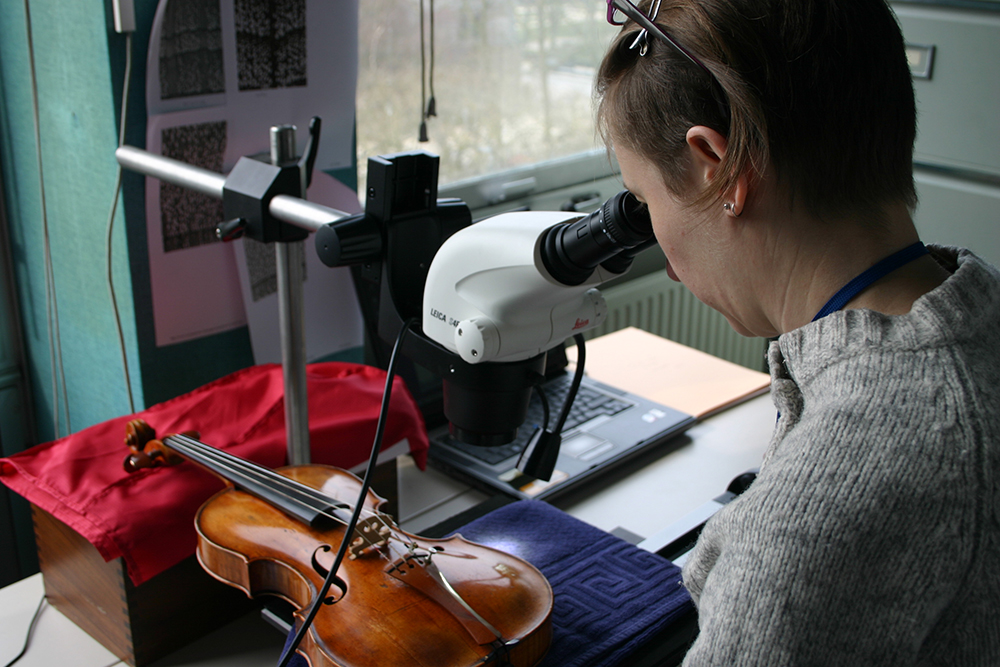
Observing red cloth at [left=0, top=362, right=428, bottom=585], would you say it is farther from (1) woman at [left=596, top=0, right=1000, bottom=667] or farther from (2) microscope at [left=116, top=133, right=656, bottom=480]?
(1) woman at [left=596, top=0, right=1000, bottom=667]

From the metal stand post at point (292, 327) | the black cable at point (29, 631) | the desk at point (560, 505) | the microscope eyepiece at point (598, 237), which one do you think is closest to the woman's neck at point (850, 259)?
the microscope eyepiece at point (598, 237)

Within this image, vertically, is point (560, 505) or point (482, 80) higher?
point (482, 80)

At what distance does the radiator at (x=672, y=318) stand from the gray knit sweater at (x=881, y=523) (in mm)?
1699

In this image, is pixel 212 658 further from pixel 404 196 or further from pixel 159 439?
pixel 404 196

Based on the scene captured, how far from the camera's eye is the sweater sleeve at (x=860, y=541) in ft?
1.51

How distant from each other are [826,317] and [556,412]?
93cm

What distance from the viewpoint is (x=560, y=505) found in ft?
4.07

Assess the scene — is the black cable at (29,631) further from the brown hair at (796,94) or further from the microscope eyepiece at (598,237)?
the brown hair at (796,94)

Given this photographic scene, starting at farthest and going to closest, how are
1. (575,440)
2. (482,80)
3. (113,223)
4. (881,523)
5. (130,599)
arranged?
(482,80), (575,440), (113,223), (130,599), (881,523)

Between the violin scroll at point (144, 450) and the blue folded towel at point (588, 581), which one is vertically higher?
the violin scroll at point (144, 450)

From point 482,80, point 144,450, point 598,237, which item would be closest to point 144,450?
point 144,450

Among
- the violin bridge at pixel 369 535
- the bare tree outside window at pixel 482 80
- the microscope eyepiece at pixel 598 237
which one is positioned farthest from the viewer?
the bare tree outside window at pixel 482 80

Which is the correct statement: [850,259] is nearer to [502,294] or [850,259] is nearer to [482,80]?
[502,294]

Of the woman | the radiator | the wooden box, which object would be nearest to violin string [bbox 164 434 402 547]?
the wooden box
